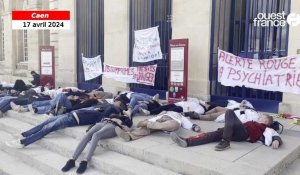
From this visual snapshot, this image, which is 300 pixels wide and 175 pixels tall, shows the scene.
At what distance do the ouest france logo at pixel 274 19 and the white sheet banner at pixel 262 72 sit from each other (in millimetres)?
981

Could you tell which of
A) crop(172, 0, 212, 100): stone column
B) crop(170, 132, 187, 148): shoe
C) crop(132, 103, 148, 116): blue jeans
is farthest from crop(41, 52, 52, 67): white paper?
crop(170, 132, 187, 148): shoe

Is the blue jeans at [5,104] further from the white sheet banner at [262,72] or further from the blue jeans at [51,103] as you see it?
the white sheet banner at [262,72]

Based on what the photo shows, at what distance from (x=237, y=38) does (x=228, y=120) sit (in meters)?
4.46

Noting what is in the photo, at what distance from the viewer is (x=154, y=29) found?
30.5 ft

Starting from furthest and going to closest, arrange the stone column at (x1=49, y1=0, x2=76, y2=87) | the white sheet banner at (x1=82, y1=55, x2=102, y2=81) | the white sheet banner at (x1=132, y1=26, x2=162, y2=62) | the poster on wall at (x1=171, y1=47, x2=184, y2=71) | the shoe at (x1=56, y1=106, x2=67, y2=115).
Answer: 1. the stone column at (x1=49, y1=0, x2=76, y2=87)
2. the white sheet banner at (x1=82, y1=55, x2=102, y2=81)
3. the white sheet banner at (x1=132, y1=26, x2=162, y2=62)
4. the poster on wall at (x1=171, y1=47, x2=184, y2=71)
5. the shoe at (x1=56, y1=106, x2=67, y2=115)

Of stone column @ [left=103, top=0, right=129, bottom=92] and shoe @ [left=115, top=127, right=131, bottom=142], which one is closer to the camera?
shoe @ [left=115, top=127, right=131, bottom=142]

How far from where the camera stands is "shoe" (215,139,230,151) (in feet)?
15.6

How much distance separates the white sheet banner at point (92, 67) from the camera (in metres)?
11.5

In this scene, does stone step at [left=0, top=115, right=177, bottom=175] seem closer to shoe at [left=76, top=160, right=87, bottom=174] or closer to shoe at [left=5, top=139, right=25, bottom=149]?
shoe at [left=76, top=160, right=87, bottom=174]

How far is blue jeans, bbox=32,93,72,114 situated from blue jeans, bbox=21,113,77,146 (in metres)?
1.05

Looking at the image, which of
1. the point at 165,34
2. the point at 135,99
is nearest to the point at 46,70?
the point at 165,34

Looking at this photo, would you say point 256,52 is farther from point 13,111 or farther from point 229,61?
point 13,111

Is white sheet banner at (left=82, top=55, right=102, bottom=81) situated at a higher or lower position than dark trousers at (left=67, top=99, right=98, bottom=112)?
higher

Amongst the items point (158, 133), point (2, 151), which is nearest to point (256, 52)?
point (158, 133)
